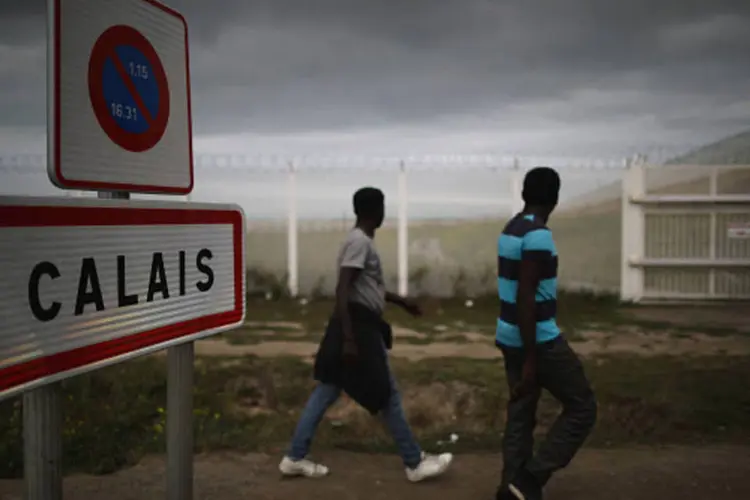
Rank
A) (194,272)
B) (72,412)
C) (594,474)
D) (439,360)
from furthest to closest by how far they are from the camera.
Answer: (439,360) < (72,412) < (594,474) < (194,272)

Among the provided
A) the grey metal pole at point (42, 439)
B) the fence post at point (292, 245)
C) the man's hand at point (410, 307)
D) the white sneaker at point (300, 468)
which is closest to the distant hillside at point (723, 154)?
the fence post at point (292, 245)

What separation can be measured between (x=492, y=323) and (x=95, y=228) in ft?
22.7

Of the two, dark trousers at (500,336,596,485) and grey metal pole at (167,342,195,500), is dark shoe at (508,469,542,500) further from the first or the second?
grey metal pole at (167,342,195,500)

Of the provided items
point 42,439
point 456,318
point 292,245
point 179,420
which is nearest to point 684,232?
point 456,318

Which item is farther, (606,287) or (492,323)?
(606,287)

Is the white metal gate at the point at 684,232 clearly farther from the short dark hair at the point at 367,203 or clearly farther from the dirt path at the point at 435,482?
the short dark hair at the point at 367,203

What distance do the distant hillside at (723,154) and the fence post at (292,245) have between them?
4235mm

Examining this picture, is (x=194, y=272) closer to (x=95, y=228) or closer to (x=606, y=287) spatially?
(x=95, y=228)

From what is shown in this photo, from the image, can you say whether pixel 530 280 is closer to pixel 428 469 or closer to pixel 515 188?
pixel 428 469

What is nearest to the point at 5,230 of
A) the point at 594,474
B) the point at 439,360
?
the point at 594,474

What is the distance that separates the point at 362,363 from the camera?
3785 millimetres

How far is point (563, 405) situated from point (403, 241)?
5984 mm

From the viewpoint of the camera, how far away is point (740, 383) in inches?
227

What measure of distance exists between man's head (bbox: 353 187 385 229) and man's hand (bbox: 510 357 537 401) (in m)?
1.07
